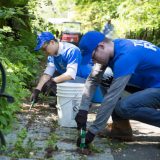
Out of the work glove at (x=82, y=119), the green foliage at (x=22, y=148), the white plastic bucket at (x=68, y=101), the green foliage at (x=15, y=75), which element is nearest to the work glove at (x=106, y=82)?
the white plastic bucket at (x=68, y=101)

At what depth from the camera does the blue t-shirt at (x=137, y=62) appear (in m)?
5.13

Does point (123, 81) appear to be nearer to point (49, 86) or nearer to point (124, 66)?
point (124, 66)

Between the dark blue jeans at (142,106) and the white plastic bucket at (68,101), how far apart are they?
3.09 ft

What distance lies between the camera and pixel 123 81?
5.10 meters

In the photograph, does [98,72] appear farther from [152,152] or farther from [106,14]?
[106,14]

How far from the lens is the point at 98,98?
7805mm

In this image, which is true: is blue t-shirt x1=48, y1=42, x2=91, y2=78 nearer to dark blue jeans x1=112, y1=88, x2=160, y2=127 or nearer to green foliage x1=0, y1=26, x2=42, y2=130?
green foliage x1=0, y1=26, x2=42, y2=130

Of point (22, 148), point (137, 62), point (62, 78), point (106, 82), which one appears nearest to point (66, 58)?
point (62, 78)

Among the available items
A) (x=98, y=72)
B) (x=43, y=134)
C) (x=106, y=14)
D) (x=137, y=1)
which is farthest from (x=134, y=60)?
(x=106, y=14)

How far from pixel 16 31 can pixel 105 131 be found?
8.18 meters

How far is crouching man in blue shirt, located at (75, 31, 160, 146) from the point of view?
5.14 metres

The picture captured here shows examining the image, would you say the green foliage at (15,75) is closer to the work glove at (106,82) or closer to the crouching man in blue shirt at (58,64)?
the crouching man in blue shirt at (58,64)

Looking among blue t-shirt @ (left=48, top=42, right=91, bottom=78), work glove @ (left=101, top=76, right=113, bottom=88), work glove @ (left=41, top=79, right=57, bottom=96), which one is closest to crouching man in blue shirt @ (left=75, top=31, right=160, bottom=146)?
work glove @ (left=101, top=76, right=113, bottom=88)

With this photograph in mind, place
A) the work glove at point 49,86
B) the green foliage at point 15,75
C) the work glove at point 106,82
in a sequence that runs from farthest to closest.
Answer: the work glove at point 49,86, the work glove at point 106,82, the green foliage at point 15,75
